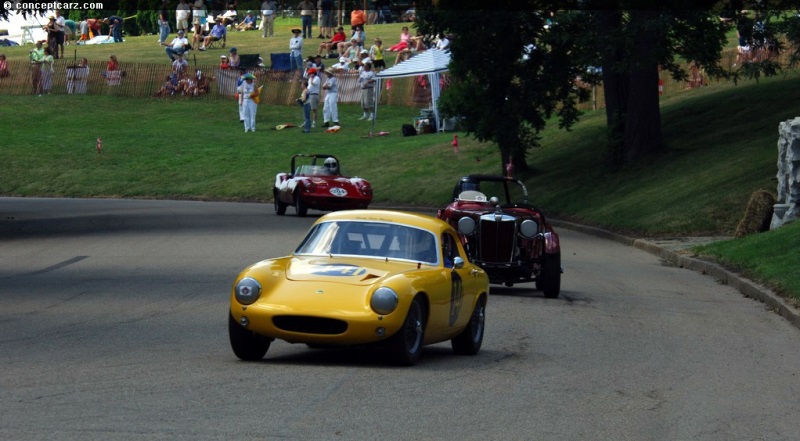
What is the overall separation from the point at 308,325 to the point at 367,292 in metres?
0.54

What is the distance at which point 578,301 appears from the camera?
17.4 m

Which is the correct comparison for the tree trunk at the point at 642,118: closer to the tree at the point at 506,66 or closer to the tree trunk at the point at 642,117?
the tree trunk at the point at 642,117

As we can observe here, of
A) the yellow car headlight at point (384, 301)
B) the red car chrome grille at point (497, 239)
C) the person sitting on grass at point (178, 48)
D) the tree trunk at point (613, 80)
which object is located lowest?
the red car chrome grille at point (497, 239)

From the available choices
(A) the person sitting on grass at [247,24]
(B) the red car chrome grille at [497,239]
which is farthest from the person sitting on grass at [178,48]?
(B) the red car chrome grille at [497,239]

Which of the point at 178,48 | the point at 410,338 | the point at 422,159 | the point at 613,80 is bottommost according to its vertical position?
the point at 422,159

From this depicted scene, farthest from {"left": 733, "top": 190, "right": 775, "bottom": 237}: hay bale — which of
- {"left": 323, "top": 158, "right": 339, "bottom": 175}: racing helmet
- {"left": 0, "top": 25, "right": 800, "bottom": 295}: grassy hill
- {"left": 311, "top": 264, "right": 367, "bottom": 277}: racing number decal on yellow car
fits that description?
{"left": 311, "top": 264, "right": 367, "bottom": 277}: racing number decal on yellow car

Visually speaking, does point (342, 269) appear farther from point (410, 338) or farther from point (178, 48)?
point (178, 48)

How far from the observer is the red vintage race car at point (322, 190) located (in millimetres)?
32719

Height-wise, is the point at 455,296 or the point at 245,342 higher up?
the point at 455,296

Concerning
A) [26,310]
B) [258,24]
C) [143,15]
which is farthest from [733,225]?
[143,15]

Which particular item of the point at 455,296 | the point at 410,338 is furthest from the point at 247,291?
the point at 455,296

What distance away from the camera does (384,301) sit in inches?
423

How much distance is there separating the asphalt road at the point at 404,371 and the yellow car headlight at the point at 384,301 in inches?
19.4

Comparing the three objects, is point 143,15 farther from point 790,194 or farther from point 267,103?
point 790,194
